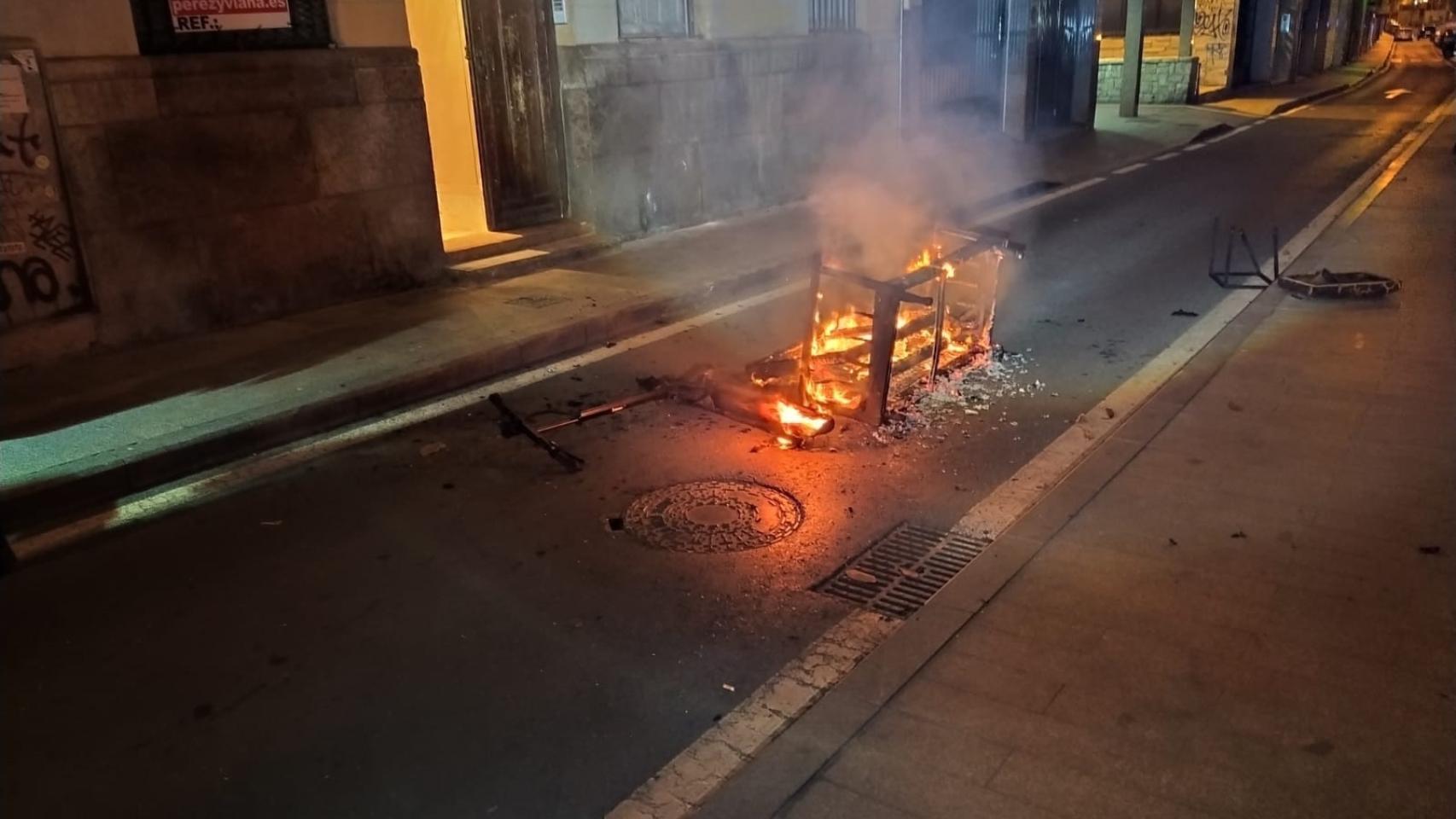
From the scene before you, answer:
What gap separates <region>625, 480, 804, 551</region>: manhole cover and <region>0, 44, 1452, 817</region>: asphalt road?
0.29ft

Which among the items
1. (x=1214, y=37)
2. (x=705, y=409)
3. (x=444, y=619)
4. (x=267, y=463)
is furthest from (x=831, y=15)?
(x=1214, y=37)

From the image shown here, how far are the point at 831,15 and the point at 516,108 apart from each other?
17.5ft

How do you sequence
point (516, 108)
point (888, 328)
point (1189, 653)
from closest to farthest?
point (1189, 653) < point (888, 328) < point (516, 108)

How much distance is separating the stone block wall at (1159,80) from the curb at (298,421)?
2338 centimetres

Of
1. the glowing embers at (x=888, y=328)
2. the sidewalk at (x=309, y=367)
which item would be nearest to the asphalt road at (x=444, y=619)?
the glowing embers at (x=888, y=328)

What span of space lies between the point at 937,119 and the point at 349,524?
14231 millimetres

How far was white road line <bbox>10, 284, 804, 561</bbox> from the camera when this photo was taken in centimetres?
477

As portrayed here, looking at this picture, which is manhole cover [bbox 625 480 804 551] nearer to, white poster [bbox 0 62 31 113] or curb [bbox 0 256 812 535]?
curb [bbox 0 256 812 535]

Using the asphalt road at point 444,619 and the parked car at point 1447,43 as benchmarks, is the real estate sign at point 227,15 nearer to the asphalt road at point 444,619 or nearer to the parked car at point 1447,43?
the asphalt road at point 444,619

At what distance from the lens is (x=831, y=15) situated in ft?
43.3

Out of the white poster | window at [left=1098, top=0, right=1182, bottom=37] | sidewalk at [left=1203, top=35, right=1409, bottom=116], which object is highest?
window at [left=1098, top=0, right=1182, bottom=37]

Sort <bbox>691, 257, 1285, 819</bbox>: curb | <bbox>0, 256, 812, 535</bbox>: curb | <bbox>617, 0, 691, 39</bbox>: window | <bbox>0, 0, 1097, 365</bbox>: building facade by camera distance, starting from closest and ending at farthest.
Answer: <bbox>691, 257, 1285, 819</bbox>: curb < <bbox>0, 256, 812, 535</bbox>: curb < <bbox>0, 0, 1097, 365</bbox>: building facade < <bbox>617, 0, 691, 39</bbox>: window

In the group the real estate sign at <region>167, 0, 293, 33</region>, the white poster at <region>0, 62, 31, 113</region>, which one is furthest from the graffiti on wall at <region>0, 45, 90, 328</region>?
the real estate sign at <region>167, 0, 293, 33</region>

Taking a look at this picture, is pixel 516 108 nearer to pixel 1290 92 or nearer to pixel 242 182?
pixel 242 182
